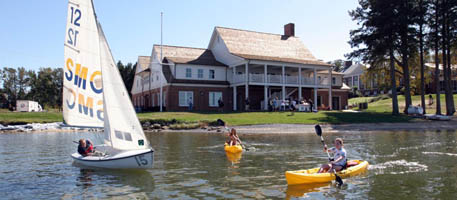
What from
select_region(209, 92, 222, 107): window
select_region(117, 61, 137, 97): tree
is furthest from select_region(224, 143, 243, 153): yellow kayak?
select_region(117, 61, 137, 97): tree

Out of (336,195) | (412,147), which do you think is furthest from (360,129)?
(336,195)

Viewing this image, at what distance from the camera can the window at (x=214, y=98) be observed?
45.5 metres

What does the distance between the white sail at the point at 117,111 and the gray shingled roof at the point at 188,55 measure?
31.8m

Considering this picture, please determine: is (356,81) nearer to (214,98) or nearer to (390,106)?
(390,106)

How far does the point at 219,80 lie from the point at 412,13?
2200 centimetres

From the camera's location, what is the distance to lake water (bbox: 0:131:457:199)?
10141mm

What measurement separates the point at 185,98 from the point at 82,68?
1181 inches

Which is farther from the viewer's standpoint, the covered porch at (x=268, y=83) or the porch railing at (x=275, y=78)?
the porch railing at (x=275, y=78)

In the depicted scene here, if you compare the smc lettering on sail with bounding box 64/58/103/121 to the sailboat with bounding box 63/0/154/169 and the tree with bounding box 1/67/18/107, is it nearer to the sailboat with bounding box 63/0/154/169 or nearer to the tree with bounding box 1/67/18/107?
the sailboat with bounding box 63/0/154/169

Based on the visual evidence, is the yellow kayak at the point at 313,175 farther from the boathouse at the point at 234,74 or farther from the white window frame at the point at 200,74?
the white window frame at the point at 200,74

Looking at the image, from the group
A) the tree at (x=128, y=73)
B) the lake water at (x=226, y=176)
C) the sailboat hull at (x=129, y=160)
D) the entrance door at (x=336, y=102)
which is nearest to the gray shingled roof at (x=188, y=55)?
the entrance door at (x=336, y=102)

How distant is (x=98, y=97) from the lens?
1390cm

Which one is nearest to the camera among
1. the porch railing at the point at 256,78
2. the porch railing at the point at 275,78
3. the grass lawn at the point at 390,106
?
the porch railing at the point at 256,78

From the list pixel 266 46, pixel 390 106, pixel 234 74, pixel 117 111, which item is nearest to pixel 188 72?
pixel 234 74
